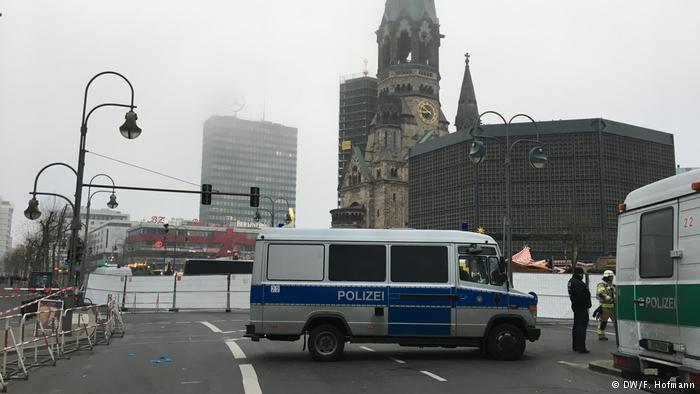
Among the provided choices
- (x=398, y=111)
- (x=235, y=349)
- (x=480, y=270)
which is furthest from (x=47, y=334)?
(x=398, y=111)

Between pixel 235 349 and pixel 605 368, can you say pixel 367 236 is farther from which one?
pixel 605 368

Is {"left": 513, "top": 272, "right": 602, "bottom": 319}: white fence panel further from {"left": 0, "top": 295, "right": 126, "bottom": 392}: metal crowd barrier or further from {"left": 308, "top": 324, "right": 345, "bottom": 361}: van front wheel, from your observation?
{"left": 0, "top": 295, "right": 126, "bottom": 392}: metal crowd barrier

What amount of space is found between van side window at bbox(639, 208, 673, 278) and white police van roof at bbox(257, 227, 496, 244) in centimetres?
453

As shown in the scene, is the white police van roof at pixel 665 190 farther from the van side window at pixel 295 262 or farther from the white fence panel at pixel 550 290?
the white fence panel at pixel 550 290

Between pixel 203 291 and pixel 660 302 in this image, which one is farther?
pixel 203 291

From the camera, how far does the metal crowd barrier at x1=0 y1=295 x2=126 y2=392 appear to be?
1094 centimetres

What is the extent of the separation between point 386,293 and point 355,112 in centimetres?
11795

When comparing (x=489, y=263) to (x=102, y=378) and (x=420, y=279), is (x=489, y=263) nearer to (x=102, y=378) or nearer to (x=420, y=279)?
(x=420, y=279)

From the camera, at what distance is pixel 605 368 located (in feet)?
35.0

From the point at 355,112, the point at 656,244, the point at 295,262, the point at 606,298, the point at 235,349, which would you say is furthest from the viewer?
the point at 355,112

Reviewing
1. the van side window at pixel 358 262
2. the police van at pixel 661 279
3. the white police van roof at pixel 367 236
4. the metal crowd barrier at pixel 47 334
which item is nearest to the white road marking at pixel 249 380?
the van side window at pixel 358 262

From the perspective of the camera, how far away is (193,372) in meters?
10.9

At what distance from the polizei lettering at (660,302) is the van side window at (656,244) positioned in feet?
0.96

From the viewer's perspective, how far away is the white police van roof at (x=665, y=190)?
7188mm
